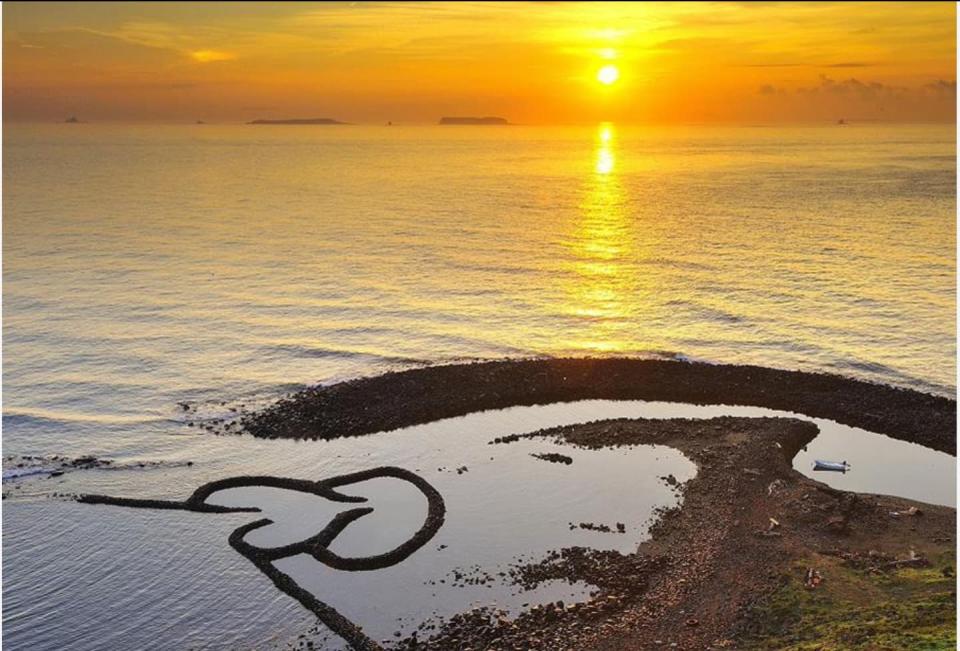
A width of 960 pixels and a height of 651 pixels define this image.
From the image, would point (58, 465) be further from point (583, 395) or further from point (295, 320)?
point (583, 395)

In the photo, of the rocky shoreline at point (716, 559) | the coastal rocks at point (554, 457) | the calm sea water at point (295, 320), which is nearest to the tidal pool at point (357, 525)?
the calm sea water at point (295, 320)

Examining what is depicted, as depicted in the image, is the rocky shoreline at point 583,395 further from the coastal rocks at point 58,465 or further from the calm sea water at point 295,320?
the coastal rocks at point 58,465

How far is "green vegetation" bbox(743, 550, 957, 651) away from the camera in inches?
1268

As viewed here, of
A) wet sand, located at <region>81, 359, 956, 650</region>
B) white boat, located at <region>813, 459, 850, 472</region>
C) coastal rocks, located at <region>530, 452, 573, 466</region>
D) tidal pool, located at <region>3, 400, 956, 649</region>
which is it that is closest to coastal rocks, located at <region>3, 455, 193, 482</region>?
tidal pool, located at <region>3, 400, 956, 649</region>

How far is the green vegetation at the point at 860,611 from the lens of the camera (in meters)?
32.2

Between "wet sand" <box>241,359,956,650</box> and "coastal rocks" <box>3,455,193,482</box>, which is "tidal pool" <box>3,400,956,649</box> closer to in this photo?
"coastal rocks" <box>3,455,193,482</box>

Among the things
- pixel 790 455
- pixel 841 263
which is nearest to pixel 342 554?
pixel 790 455

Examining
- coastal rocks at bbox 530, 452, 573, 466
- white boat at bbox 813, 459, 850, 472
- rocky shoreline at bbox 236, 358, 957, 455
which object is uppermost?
rocky shoreline at bbox 236, 358, 957, 455

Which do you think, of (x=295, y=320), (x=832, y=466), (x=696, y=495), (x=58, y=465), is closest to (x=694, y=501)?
(x=696, y=495)

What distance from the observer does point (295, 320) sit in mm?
82562

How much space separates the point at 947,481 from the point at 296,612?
3634 centimetres

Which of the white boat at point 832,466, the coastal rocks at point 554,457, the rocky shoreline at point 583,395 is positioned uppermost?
the rocky shoreline at point 583,395

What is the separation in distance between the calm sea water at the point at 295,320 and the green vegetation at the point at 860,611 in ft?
40.0

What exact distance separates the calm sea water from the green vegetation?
40.0 feet
